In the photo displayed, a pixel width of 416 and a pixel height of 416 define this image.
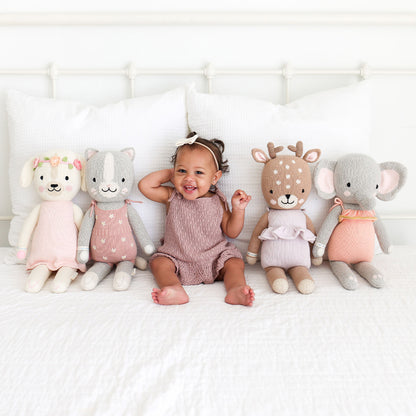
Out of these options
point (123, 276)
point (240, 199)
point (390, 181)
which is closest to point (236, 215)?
point (240, 199)

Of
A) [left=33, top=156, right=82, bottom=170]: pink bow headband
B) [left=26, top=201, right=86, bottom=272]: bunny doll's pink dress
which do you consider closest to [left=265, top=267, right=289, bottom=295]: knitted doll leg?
[left=26, top=201, right=86, bottom=272]: bunny doll's pink dress

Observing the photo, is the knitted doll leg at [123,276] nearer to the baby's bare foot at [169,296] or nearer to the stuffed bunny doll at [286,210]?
the baby's bare foot at [169,296]

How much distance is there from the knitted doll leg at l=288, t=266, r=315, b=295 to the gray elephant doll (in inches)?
4.1

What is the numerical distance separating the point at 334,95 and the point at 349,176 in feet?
1.04

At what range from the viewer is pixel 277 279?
1.16m

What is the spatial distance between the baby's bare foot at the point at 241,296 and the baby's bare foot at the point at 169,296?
0.37 ft

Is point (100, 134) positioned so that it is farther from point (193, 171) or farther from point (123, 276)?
point (123, 276)

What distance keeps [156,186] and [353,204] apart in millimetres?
614

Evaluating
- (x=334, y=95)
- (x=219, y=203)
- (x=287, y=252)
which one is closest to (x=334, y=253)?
(x=287, y=252)

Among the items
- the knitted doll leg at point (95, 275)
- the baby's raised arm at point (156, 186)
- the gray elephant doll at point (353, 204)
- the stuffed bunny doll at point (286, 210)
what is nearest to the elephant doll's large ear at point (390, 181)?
the gray elephant doll at point (353, 204)

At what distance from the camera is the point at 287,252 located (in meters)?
1.25

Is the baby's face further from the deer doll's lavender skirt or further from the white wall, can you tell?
the white wall

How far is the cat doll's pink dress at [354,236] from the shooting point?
1.28 meters

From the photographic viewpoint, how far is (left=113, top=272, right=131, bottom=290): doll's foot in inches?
45.9
